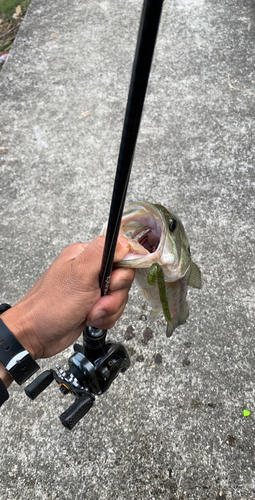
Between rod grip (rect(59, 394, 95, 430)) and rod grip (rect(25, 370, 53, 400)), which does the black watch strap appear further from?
rod grip (rect(59, 394, 95, 430))

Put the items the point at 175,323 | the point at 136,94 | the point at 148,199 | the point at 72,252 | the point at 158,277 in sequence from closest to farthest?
1. the point at 136,94
2. the point at 158,277
3. the point at 72,252
4. the point at 175,323
5. the point at 148,199

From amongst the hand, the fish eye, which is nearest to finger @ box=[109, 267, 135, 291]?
the hand

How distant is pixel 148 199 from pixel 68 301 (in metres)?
1.73

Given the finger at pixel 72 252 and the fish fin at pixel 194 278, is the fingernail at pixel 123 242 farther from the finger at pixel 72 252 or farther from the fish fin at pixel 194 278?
the fish fin at pixel 194 278

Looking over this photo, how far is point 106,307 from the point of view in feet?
4.23

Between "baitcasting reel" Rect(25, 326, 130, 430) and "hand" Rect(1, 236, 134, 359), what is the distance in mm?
78

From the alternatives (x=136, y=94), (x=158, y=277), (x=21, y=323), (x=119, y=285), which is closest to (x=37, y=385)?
(x=21, y=323)

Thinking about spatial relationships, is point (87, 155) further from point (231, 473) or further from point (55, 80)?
point (231, 473)

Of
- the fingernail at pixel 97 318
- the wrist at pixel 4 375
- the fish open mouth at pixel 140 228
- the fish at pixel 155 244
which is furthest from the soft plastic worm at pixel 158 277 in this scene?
the wrist at pixel 4 375

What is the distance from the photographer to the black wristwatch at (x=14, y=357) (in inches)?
47.4

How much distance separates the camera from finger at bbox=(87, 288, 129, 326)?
1.29 m

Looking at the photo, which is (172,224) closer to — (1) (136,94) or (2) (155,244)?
(2) (155,244)

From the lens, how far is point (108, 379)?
145cm

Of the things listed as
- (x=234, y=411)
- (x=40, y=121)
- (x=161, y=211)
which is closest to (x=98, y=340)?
(x=161, y=211)
